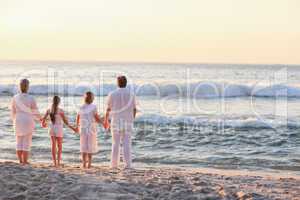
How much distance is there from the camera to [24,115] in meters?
8.56

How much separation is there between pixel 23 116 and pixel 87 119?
1071 mm

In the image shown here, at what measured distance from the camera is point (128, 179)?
7.22 m

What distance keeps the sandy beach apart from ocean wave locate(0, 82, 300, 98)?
920 inches

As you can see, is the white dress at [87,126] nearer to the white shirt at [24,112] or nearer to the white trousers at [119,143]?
the white trousers at [119,143]

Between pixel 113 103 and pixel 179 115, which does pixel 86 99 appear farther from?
pixel 179 115

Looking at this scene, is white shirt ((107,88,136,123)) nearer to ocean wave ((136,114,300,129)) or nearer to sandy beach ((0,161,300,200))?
sandy beach ((0,161,300,200))

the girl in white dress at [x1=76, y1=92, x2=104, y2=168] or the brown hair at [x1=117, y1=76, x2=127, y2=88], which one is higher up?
the brown hair at [x1=117, y1=76, x2=127, y2=88]

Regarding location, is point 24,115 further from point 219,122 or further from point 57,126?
point 219,122

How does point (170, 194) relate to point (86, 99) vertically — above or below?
below

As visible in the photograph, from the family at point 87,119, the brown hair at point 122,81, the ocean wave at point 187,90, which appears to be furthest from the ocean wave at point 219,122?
the ocean wave at point 187,90

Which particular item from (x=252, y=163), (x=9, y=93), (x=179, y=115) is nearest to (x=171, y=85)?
(x=9, y=93)

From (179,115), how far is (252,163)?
28.8 ft

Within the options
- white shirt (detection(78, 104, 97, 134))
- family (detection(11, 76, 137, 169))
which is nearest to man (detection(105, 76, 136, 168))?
family (detection(11, 76, 137, 169))

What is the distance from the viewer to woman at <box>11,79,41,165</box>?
8.40m
